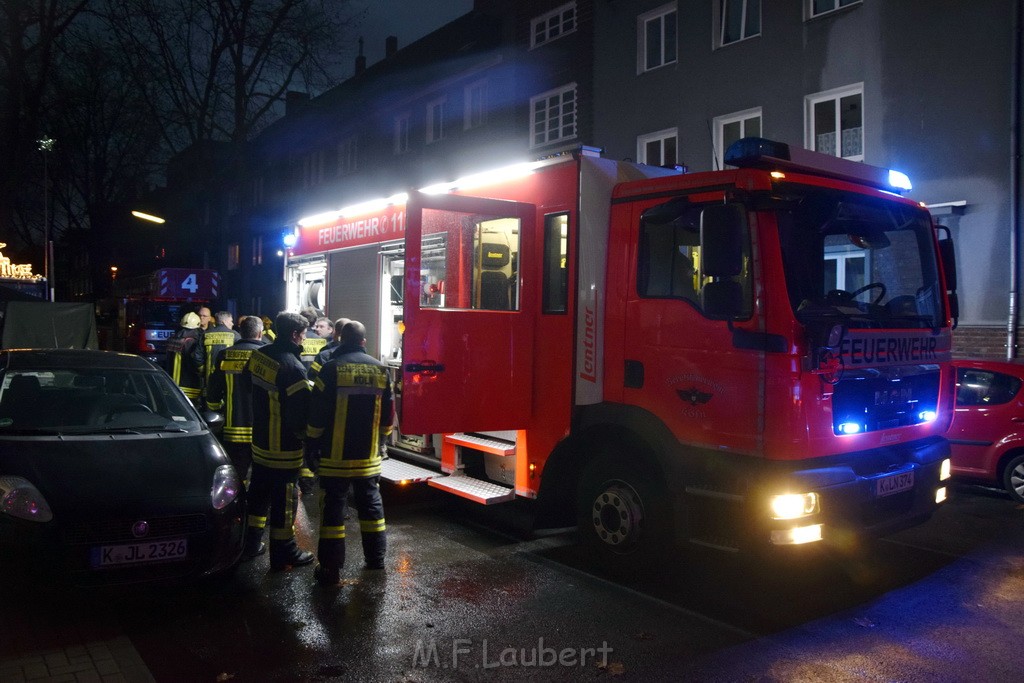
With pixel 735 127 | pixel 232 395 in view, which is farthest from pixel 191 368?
pixel 735 127

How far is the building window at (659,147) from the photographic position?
16.8 m

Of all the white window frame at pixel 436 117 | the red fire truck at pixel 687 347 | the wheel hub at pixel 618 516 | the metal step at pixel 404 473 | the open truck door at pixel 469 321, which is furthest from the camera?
the white window frame at pixel 436 117

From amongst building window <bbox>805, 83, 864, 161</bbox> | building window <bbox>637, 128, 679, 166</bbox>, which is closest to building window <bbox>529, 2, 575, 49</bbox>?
building window <bbox>637, 128, 679, 166</bbox>

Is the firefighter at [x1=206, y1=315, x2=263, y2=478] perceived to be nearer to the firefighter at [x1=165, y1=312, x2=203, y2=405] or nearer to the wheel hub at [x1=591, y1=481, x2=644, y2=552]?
the firefighter at [x1=165, y1=312, x2=203, y2=405]

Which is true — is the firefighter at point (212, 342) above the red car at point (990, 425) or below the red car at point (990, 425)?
above

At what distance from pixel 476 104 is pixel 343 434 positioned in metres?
19.3

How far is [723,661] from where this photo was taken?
422cm

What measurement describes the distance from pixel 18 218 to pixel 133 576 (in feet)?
135

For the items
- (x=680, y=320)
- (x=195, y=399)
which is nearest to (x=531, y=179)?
(x=680, y=320)

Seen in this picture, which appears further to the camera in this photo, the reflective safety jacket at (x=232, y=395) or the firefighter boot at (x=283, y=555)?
the reflective safety jacket at (x=232, y=395)

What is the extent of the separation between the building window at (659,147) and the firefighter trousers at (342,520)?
1254 cm

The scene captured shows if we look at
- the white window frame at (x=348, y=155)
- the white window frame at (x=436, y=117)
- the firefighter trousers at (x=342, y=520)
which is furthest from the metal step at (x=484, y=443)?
the white window frame at (x=348, y=155)

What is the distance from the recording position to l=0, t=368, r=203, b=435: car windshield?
538 centimetres

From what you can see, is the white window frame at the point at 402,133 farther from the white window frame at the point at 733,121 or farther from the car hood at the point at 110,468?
the car hood at the point at 110,468
